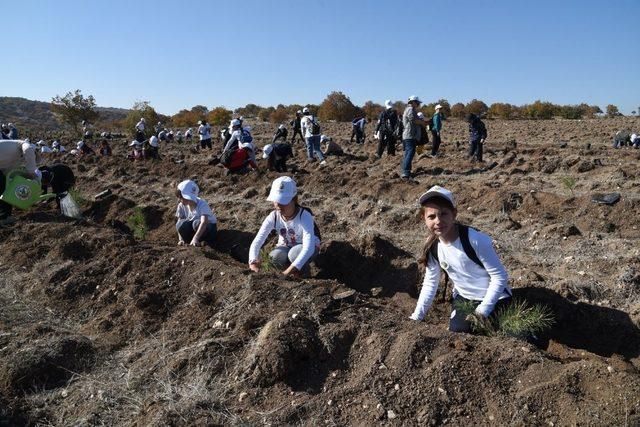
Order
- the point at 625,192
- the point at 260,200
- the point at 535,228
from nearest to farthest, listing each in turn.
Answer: the point at 535,228
the point at 625,192
the point at 260,200

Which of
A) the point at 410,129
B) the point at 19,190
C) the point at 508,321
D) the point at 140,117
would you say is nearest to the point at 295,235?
the point at 508,321

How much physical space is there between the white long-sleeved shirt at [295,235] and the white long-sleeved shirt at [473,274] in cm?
117

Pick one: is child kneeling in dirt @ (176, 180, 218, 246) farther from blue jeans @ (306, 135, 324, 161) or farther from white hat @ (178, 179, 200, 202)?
blue jeans @ (306, 135, 324, 161)

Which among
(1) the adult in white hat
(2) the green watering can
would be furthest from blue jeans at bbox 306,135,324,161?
(2) the green watering can

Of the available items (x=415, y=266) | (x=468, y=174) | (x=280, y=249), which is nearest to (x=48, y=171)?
(x=280, y=249)

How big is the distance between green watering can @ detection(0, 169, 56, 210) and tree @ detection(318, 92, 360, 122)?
3401 centimetres

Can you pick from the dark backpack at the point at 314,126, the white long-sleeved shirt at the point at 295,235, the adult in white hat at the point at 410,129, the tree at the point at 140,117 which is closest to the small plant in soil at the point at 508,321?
the white long-sleeved shirt at the point at 295,235

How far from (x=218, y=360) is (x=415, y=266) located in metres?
2.52

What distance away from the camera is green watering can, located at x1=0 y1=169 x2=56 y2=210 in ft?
20.6

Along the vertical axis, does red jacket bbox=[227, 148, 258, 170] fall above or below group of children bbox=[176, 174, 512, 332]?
above

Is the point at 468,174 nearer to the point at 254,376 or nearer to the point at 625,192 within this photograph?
the point at 625,192

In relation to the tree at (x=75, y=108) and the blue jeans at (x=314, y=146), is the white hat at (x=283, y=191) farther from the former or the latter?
the tree at (x=75, y=108)

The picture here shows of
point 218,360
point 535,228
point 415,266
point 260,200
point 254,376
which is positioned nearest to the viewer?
point 254,376

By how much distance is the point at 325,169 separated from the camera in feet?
34.9
